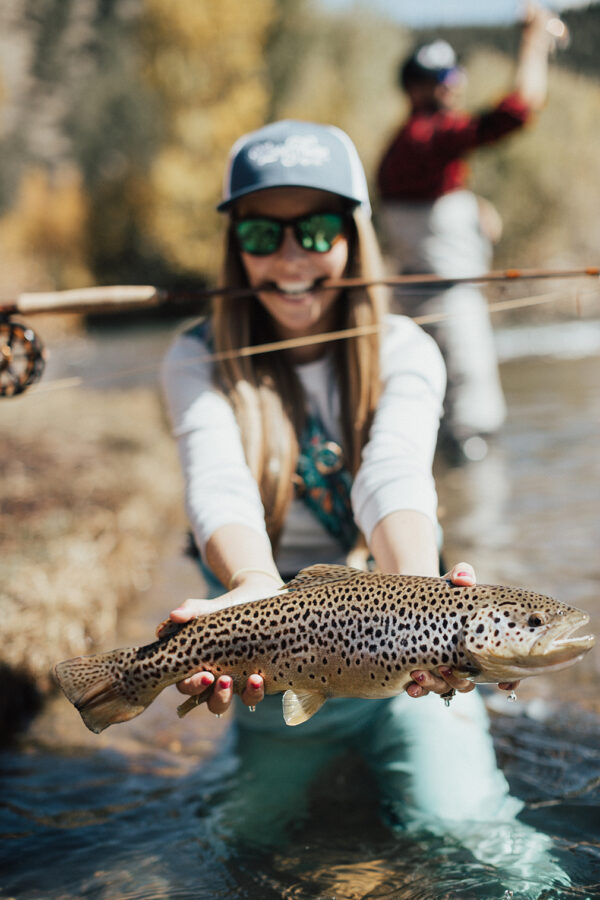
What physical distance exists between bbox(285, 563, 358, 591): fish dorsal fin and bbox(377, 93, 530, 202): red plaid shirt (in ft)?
13.7

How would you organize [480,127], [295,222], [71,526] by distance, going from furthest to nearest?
[480,127] → [71,526] → [295,222]

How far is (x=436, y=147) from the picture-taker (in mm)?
6012

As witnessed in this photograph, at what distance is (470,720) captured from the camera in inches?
111

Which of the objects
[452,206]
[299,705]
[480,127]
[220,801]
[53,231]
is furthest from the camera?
[53,231]

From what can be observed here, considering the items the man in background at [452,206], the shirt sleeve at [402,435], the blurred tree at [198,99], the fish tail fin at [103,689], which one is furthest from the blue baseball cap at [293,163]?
the blurred tree at [198,99]

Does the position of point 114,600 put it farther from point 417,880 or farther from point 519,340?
point 519,340

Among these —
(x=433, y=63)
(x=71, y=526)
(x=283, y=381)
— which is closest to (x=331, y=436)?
(x=283, y=381)

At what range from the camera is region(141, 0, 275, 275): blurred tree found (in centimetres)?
3009

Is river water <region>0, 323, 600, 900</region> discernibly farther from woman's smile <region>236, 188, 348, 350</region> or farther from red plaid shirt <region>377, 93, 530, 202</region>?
red plaid shirt <region>377, 93, 530, 202</region>

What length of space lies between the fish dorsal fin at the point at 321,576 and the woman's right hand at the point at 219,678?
92 millimetres

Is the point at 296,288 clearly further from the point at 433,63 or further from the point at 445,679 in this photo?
the point at 433,63

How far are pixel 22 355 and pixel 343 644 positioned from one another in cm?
164

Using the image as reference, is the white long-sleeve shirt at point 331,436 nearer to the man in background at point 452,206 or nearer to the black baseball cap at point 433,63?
the man in background at point 452,206

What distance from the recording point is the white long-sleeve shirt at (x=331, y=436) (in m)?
2.54
